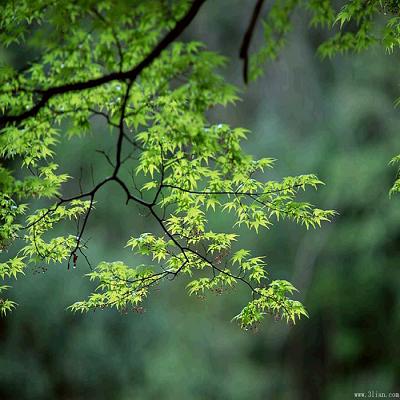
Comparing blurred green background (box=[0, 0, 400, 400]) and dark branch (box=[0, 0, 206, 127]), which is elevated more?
blurred green background (box=[0, 0, 400, 400])

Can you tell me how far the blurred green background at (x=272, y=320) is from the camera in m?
6.70

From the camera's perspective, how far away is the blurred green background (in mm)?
6699

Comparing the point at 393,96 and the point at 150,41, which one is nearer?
the point at 150,41

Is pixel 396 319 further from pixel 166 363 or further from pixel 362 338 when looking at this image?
pixel 166 363

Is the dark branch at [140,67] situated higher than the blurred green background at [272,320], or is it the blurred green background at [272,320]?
the blurred green background at [272,320]

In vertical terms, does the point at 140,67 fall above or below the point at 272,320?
below

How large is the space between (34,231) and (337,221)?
537cm

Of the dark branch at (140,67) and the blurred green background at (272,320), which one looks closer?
the dark branch at (140,67)

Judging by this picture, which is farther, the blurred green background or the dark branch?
the blurred green background

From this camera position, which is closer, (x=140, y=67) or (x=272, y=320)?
(x=140, y=67)

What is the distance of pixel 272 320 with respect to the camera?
25.7 feet

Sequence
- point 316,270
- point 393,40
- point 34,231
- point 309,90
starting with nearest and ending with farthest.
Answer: point 393,40, point 34,231, point 316,270, point 309,90

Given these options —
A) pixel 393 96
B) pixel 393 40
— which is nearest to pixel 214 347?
pixel 393 96

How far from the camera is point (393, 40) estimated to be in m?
2.90
